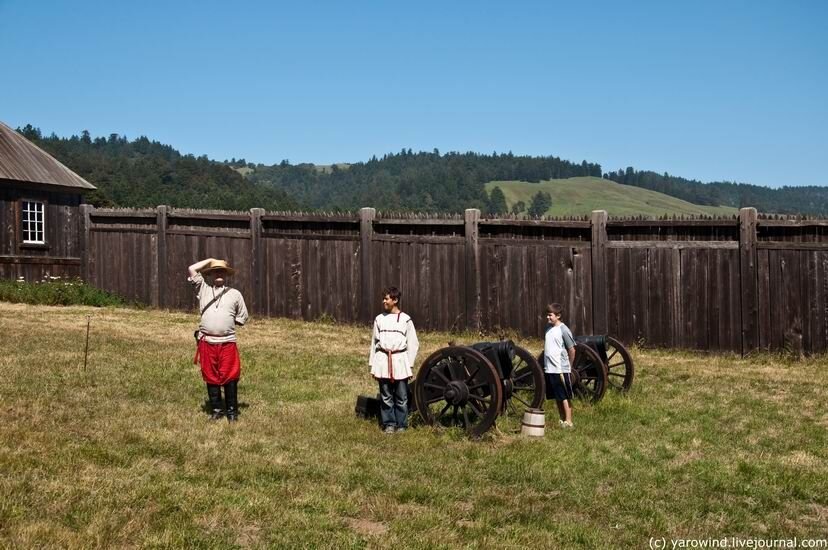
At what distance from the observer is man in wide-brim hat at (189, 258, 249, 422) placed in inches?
367

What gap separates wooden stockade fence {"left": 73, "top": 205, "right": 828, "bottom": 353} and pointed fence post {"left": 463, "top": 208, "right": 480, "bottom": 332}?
0.08 feet

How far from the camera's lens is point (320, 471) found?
746cm

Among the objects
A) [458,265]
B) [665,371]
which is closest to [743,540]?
[665,371]

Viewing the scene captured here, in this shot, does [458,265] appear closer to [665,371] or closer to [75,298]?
[665,371]

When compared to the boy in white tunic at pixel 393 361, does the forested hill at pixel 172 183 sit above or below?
above

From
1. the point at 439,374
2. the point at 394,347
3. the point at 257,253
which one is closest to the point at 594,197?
the point at 257,253

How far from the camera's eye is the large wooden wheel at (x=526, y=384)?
9.34 m

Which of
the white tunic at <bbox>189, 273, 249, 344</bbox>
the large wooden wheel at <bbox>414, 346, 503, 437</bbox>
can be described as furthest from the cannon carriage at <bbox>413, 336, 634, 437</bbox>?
the white tunic at <bbox>189, 273, 249, 344</bbox>

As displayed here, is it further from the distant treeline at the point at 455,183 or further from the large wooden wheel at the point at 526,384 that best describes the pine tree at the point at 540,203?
the large wooden wheel at the point at 526,384

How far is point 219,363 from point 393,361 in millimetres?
1781

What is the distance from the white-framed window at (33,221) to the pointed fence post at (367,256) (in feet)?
35.4

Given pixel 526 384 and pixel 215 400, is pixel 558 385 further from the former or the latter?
pixel 215 400

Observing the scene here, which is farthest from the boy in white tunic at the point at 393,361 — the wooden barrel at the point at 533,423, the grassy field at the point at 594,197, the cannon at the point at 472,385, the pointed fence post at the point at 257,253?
the grassy field at the point at 594,197

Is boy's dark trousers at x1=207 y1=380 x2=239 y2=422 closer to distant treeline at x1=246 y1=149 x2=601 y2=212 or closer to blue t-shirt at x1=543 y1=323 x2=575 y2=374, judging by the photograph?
blue t-shirt at x1=543 y1=323 x2=575 y2=374
